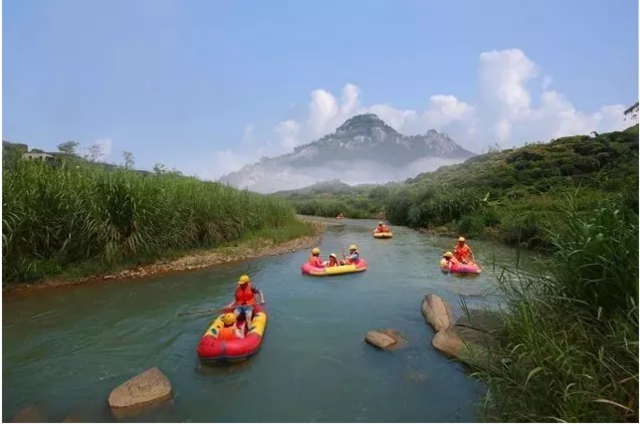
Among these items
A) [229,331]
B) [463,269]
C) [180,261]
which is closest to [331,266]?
[463,269]

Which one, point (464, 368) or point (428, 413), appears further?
point (464, 368)

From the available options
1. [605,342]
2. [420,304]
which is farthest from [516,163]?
[605,342]

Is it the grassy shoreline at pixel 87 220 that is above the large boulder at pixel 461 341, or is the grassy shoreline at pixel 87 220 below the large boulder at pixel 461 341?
above

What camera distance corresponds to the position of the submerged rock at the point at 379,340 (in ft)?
23.4

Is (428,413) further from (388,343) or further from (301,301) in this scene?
(301,301)

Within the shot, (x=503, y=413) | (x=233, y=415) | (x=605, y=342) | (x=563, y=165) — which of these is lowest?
(x=233, y=415)

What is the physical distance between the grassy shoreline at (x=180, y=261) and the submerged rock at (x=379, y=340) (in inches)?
304

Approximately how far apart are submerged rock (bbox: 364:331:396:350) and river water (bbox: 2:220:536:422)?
6.0 inches

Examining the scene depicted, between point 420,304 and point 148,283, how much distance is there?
24.8 feet

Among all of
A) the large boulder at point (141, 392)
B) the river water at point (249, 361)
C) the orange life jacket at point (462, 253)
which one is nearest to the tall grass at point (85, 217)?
the river water at point (249, 361)

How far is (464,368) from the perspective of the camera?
20.5 feet

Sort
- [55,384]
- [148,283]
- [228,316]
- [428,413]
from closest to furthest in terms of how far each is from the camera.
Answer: [428,413], [55,384], [228,316], [148,283]

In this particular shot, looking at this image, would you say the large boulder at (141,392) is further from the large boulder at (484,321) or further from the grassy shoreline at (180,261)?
the grassy shoreline at (180,261)

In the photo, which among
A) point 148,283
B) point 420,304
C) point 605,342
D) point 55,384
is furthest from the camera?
point 148,283
